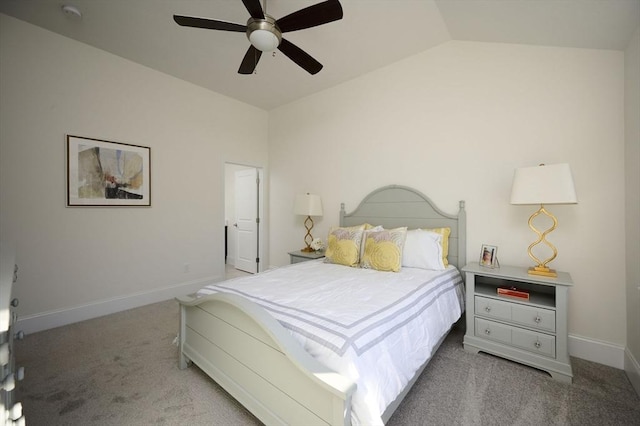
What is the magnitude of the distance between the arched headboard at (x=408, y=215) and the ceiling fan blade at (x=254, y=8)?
85.8 inches

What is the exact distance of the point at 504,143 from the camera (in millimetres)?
2572

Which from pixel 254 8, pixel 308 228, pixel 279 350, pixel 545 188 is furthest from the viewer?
pixel 308 228

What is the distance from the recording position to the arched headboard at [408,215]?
2.78 metres

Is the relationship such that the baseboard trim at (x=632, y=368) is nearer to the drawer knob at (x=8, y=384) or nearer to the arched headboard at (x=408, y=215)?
the arched headboard at (x=408, y=215)

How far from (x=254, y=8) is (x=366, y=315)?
2.08 metres

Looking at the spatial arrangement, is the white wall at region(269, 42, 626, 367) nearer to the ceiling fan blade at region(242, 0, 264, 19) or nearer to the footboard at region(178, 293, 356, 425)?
the ceiling fan blade at region(242, 0, 264, 19)

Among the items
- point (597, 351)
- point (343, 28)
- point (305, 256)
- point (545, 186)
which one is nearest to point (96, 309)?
point (305, 256)

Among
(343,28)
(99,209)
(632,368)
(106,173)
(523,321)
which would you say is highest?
(343,28)

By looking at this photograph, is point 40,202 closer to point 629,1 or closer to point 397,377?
point 397,377

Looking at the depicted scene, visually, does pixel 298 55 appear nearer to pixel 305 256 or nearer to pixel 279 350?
pixel 279 350

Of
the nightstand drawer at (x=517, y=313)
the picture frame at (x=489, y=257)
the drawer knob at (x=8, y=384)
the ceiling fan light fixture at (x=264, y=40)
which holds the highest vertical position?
the ceiling fan light fixture at (x=264, y=40)

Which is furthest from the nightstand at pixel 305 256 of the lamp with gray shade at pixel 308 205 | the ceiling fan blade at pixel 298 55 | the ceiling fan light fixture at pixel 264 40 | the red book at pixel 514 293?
the ceiling fan light fixture at pixel 264 40

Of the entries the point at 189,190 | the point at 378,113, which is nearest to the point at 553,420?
the point at 378,113

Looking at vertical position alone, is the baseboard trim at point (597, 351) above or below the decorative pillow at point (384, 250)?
below
